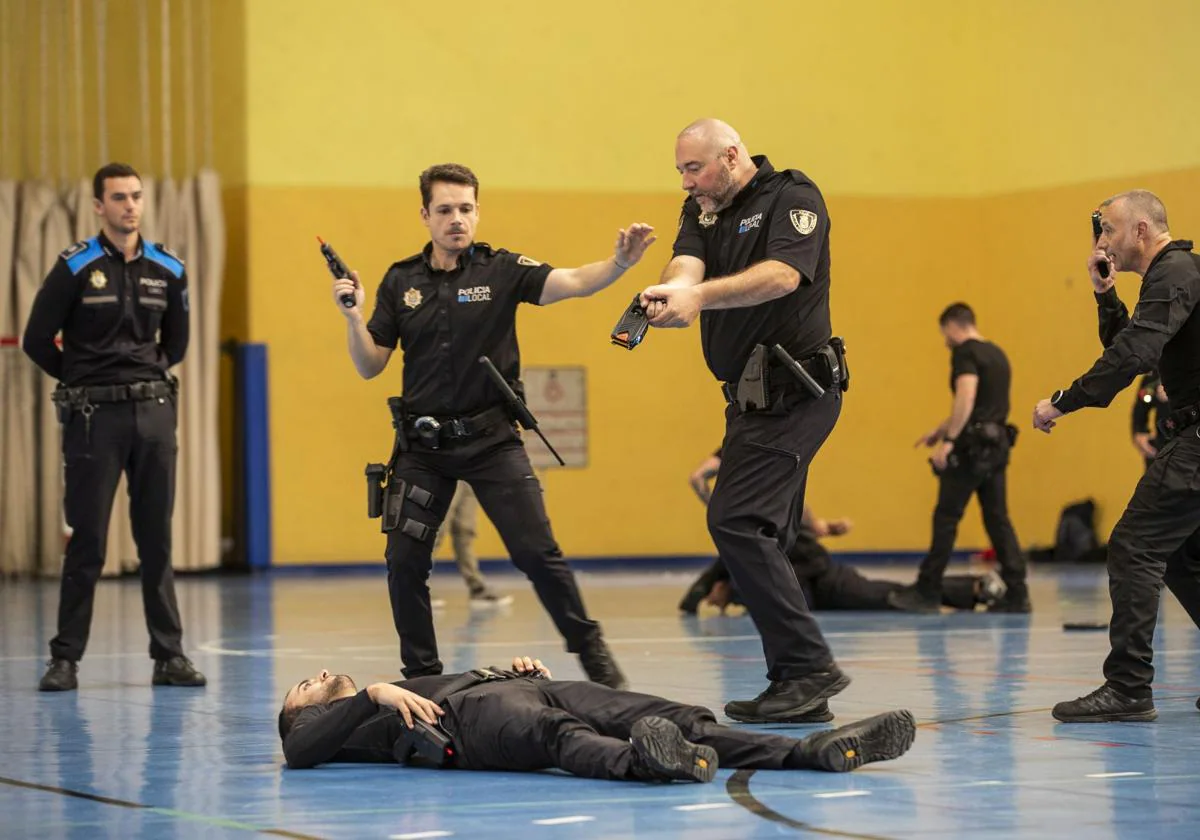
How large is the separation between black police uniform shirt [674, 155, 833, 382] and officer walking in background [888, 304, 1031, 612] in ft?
19.8

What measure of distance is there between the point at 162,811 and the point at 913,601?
8183 mm

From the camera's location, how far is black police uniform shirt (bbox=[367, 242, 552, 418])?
23.2 feet

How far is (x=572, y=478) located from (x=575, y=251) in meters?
2.24

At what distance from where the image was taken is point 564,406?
18.0 m

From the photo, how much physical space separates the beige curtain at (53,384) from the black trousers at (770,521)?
36.8 ft

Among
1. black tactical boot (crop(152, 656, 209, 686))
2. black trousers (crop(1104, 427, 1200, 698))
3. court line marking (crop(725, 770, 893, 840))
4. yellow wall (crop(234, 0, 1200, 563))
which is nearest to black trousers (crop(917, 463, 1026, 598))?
yellow wall (crop(234, 0, 1200, 563))

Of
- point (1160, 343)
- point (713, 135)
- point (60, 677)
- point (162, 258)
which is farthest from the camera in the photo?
point (162, 258)

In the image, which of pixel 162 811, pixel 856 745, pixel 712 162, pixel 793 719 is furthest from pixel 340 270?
pixel 856 745

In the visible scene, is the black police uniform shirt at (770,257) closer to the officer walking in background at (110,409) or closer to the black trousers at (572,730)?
the black trousers at (572,730)

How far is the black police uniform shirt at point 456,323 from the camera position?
7078 mm

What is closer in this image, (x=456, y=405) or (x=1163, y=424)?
(x=1163, y=424)

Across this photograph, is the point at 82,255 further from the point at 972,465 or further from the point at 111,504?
the point at 972,465

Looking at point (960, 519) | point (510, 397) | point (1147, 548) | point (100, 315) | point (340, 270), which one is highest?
point (340, 270)

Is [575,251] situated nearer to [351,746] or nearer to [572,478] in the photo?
[572,478]
